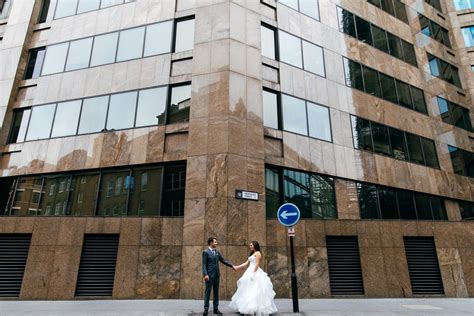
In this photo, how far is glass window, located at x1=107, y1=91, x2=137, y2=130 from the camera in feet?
48.3

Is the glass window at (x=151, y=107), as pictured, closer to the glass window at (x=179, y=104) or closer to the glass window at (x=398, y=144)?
the glass window at (x=179, y=104)

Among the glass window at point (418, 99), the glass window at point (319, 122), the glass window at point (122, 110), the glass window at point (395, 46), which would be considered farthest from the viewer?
the glass window at point (395, 46)

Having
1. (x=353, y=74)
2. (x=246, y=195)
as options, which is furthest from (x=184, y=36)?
(x=353, y=74)

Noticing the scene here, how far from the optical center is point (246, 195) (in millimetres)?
12211

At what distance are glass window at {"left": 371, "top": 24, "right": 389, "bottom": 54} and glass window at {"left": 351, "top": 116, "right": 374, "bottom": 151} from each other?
21.0ft

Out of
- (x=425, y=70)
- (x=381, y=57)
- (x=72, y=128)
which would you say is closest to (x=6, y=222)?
(x=72, y=128)

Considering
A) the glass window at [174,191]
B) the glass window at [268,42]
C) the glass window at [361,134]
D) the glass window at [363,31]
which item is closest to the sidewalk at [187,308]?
the glass window at [174,191]

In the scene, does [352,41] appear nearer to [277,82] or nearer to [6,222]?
[277,82]

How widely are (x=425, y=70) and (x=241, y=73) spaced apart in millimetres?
16324

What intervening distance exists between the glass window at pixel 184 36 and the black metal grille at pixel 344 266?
11.3 m

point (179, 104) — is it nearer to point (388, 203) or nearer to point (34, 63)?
point (34, 63)

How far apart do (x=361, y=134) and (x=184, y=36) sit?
427 inches

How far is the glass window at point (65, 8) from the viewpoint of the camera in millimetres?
18281

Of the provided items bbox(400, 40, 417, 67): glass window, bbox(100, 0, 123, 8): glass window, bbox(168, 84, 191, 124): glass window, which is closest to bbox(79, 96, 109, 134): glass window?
bbox(168, 84, 191, 124): glass window
